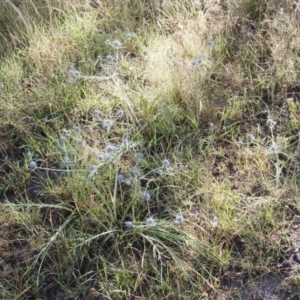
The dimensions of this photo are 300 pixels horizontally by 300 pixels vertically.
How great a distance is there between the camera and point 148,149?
2443 millimetres

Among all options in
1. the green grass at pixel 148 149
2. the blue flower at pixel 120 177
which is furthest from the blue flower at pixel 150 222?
the blue flower at pixel 120 177

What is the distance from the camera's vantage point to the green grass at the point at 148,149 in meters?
2.05

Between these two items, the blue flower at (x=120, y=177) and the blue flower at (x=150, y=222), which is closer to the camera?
the blue flower at (x=150, y=222)

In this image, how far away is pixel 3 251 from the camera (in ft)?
7.17

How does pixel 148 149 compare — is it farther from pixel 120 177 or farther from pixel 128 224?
pixel 128 224

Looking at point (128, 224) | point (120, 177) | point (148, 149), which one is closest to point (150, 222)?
point (128, 224)

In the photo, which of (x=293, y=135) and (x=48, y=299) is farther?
(x=293, y=135)

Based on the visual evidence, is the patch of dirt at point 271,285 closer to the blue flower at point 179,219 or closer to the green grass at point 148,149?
the green grass at point 148,149

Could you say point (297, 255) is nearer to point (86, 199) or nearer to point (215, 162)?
point (215, 162)

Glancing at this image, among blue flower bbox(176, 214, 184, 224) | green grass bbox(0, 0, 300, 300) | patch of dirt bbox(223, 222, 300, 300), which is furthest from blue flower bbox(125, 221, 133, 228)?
patch of dirt bbox(223, 222, 300, 300)

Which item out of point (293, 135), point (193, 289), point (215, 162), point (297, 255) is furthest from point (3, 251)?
point (293, 135)

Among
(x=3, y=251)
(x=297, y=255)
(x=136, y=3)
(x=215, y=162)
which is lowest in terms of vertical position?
(x=297, y=255)

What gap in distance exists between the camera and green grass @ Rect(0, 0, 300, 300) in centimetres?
205

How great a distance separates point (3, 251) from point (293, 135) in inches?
56.2
